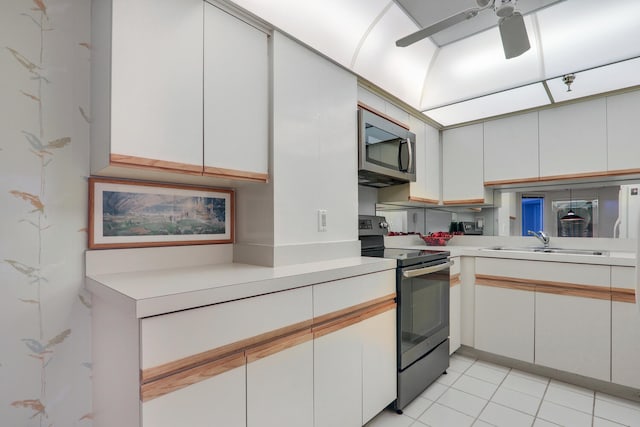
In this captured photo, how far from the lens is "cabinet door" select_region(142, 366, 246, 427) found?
38.4 inches

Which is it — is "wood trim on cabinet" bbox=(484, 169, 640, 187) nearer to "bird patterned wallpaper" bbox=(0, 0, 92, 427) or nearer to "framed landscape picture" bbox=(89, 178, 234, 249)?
"framed landscape picture" bbox=(89, 178, 234, 249)

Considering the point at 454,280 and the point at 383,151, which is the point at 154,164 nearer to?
the point at 383,151

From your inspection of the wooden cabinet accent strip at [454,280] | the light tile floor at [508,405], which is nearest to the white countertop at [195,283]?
the light tile floor at [508,405]

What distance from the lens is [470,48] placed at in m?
2.51

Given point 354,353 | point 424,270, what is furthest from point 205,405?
point 424,270

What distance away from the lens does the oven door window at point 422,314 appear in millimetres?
1938

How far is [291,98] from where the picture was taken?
1.77 m

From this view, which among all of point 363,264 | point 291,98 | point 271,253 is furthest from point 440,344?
point 291,98

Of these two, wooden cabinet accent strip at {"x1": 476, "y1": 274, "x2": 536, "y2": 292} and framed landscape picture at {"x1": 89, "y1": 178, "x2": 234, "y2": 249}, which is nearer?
framed landscape picture at {"x1": 89, "y1": 178, "x2": 234, "y2": 249}

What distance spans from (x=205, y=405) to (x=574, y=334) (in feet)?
8.00

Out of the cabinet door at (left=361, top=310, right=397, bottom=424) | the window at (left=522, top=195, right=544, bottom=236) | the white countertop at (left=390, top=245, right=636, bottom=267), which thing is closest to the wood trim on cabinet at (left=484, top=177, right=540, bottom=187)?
the window at (left=522, top=195, right=544, bottom=236)

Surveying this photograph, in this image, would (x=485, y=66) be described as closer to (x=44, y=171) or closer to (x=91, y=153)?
(x=91, y=153)

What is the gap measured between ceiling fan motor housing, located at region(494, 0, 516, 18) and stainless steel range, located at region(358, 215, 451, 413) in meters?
1.34

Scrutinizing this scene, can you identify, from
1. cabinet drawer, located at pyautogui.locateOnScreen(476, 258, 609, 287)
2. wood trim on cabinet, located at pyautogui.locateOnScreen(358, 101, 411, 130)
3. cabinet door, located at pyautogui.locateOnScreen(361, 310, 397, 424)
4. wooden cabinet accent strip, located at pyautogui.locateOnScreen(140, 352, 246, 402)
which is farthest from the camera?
wood trim on cabinet, located at pyautogui.locateOnScreen(358, 101, 411, 130)
